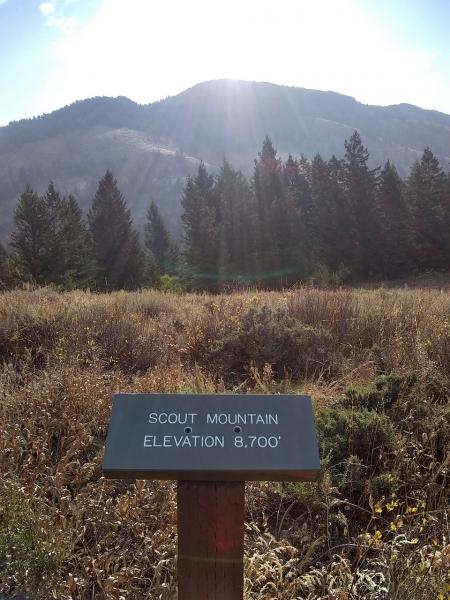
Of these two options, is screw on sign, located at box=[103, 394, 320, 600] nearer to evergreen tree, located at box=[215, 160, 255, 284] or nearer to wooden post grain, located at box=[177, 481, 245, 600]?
wooden post grain, located at box=[177, 481, 245, 600]

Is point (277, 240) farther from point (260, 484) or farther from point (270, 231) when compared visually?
point (260, 484)

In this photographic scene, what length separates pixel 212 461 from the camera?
1.76 m

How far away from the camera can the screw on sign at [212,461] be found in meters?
1.76

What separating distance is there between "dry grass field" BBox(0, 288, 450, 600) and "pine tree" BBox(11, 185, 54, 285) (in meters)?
22.5

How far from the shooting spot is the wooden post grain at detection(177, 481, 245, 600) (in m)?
1.82

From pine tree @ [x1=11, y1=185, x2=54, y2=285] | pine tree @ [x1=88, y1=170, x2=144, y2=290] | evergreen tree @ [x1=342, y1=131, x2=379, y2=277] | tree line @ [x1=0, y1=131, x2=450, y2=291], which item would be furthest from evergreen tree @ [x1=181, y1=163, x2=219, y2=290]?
evergreen tree @ [x1=342, y1=131, x2=379, y2=277]

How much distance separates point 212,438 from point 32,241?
93.9 ft

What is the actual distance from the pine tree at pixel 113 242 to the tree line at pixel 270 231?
0.24 feet

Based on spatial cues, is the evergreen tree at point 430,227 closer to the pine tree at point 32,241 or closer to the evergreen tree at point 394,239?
the evergreen tree at point 394,239

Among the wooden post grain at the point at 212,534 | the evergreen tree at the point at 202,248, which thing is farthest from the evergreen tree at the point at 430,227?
the wooden post grain at the point at 212,534

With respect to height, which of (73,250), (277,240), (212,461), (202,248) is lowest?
(202,248)

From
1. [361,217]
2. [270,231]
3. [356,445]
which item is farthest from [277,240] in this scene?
[356,445]

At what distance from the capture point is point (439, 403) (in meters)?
4.46

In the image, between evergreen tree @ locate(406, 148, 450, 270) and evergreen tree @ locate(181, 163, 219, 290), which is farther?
evergreen tree @ locate(406, 148, 450, 270)
